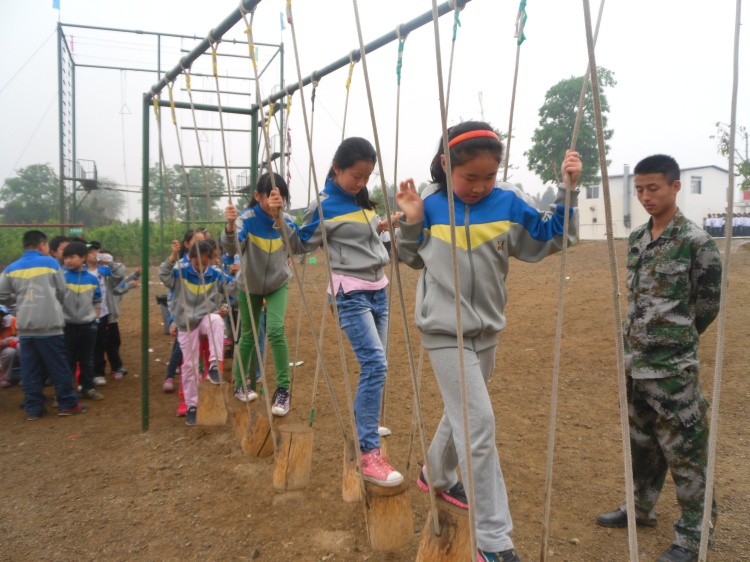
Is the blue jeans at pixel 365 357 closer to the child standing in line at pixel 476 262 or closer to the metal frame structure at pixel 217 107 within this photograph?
the child standing in line at pixel 476 262

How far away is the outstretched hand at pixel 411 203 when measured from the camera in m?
2.09

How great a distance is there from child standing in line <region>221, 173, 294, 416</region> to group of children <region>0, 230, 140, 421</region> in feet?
6.09

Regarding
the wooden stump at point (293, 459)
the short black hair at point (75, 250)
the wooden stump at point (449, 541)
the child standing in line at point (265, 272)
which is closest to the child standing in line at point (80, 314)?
the short black hair at point (75, 250)

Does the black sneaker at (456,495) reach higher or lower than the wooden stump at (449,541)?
higher

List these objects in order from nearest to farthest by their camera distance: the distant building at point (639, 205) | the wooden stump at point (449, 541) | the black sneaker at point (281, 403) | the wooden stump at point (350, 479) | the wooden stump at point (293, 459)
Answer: the wooden stump at point (449, 541), the wooden stump at point (350, 479), the wooden stump at point (293, 459), the black sneaker at point (281, 403), the distant building at point (639, 205)

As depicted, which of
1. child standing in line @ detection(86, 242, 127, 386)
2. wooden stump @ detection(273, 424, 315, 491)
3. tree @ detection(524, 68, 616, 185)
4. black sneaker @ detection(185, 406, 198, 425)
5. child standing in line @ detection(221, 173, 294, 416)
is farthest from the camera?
tree @ detection(524, 68, 616, 185)

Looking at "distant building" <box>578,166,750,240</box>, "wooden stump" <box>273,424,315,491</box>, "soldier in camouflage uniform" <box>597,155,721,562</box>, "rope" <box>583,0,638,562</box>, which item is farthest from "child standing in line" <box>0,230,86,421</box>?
"distant building" <box>578,166,750,240</box>

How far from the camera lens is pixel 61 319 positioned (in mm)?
4941

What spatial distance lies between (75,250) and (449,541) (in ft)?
15.3

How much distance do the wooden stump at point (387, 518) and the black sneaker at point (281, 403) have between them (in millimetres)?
1487

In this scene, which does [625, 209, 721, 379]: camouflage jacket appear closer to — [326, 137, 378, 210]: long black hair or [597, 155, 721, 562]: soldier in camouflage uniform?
[597, 155, 721, 562]: soldier in camouflage uniform

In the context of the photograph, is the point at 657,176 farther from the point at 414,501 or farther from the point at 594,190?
the point at 594,190

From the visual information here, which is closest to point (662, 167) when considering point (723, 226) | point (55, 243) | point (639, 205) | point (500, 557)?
point (500, 557)

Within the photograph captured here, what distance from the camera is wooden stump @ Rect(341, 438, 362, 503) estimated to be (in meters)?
2.85
